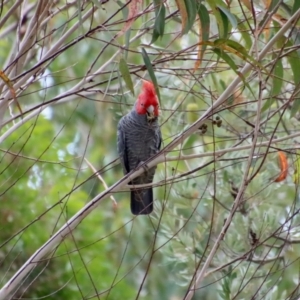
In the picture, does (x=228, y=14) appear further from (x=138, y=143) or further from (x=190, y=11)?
(x=138, y=143)

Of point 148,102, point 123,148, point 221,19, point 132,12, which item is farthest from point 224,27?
point 123,148

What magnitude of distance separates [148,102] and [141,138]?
288mm

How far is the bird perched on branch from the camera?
2.87 meters

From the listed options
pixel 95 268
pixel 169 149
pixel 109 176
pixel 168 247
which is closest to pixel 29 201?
pixel 95 268

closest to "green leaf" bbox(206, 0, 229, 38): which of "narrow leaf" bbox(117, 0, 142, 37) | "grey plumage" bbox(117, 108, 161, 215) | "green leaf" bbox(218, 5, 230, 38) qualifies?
"green leaf" bbox(218, 5, 230, 38)

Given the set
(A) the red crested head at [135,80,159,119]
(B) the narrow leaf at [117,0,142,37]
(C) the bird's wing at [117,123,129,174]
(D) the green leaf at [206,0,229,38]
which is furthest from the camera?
(C) the bird's wing at [117,123,129,174]

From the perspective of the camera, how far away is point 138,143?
10.2 ft

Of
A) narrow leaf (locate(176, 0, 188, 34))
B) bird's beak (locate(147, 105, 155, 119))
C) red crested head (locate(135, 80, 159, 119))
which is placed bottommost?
narrow leaf (locate(176, 0, 188, 34))

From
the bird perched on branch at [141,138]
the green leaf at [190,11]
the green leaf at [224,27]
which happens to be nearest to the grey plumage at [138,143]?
the bird perched on branch at [141,138]

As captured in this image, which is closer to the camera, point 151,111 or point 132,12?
point 132,12

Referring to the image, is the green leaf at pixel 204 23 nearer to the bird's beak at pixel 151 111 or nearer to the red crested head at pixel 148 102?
the red crested head at pixel 148 102

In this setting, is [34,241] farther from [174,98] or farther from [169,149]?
[169,149]

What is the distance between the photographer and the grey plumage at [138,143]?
299 centimetres

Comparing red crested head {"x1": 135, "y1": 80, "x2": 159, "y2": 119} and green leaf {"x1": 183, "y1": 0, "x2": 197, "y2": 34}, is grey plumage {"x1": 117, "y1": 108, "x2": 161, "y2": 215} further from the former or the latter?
green leaf {"x1": 183, "y1": 0, "x2": 197, "y2": 34}
